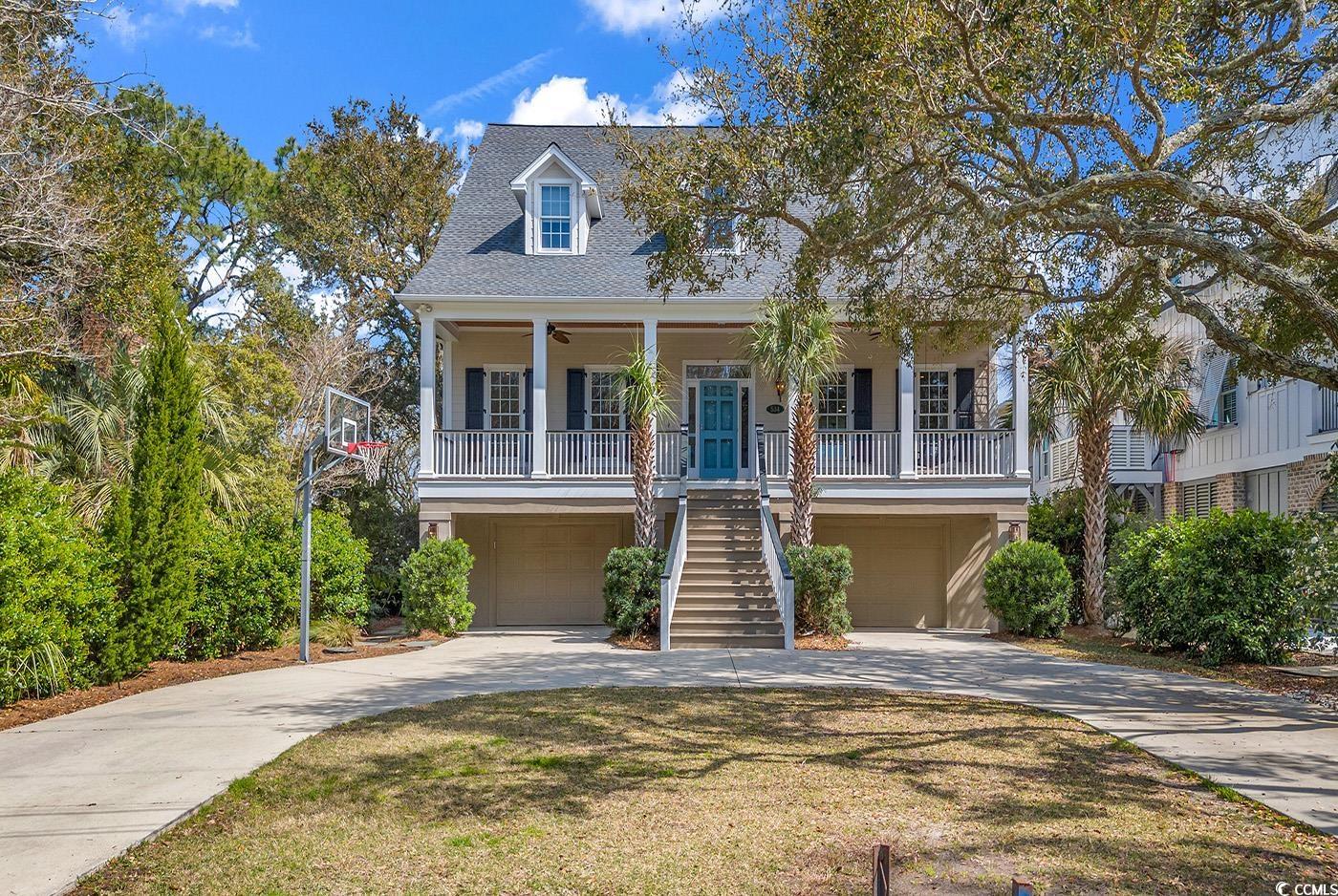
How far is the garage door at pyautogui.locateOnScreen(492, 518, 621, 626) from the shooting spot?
717 inches

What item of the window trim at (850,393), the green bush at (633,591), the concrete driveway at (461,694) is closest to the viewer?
the concrete driveway at (461,694)

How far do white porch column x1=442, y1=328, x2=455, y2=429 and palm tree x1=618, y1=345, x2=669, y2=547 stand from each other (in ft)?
14.3

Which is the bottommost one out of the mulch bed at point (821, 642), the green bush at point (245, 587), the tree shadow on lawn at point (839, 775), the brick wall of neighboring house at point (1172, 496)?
the mulch bed at point (821, 642)

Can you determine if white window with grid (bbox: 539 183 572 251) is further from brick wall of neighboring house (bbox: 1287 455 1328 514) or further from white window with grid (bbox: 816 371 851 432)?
brick wall of neighboring house (bbox: 1287 455 1328 514)

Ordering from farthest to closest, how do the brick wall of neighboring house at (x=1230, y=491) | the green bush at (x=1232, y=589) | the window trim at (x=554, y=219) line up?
the brick wall of neighboring house at (x=1230, y=491), the window trim at (x=554, y=219), the green bush at (x=1232, y=589)

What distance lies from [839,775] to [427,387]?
1192 centimetres

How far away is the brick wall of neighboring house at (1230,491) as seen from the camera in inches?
802

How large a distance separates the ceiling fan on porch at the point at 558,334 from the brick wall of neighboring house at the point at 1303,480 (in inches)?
549

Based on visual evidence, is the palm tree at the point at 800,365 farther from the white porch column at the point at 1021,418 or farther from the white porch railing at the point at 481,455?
the white porch railing at the point at 481,455

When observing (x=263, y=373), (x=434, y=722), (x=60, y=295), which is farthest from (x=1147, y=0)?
(x=263, y=373)

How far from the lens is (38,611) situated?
882 cm

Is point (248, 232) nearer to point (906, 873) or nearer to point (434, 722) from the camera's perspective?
point (434, 722)

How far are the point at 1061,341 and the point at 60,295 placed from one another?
1493 cm

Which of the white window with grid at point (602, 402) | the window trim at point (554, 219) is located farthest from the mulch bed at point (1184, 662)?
the window trim at point (554, 219)
